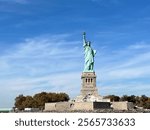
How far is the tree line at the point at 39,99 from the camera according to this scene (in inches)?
3199

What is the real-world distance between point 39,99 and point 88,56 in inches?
905

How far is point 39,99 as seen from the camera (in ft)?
271

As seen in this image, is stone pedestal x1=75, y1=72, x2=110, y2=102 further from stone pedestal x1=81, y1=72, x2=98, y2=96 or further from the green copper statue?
the green copper statue

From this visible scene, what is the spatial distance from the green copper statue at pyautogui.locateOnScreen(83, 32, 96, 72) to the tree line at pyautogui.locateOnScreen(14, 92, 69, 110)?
778 inches

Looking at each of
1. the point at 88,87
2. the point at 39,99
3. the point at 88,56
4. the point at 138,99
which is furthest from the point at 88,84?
the point at 138,99

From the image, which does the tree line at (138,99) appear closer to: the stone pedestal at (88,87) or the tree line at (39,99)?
the tree line at (39,99)

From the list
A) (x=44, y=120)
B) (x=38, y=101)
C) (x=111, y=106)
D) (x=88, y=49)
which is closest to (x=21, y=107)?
(x=38, y=101)

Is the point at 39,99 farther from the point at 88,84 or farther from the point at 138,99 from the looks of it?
the point at 138,99

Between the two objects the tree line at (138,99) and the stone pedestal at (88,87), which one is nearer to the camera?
the stone pedestal at (88,87)

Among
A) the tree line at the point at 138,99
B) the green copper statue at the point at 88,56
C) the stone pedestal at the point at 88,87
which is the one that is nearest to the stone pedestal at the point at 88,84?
the stone pedestal at the point at 88,87

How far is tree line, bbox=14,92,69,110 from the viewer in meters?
81.2

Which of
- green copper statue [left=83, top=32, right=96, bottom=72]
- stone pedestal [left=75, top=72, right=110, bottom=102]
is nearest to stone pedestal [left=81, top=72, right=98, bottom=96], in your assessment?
stone pedestal [left=75, top=72, right=110, bottom=102]

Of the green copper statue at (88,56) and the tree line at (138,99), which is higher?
the green copper statue at (88,56)

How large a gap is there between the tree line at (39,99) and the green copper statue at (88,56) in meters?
19.8
